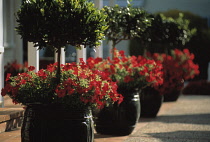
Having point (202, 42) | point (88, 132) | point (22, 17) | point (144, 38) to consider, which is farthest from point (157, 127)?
point (202, 42)

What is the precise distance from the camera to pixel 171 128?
703 cm

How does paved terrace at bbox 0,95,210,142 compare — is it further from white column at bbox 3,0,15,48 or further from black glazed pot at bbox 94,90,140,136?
white column at bbox 3,0,15,48

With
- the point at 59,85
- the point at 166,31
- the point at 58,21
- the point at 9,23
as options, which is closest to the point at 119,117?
the point at 59,85

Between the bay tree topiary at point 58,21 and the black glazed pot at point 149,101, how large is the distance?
408 centimetres

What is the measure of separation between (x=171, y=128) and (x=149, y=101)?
1.30 m

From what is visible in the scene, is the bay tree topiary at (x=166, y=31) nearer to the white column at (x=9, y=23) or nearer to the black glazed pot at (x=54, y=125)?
the white column at (x=9, y=23)

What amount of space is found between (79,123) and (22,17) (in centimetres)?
119

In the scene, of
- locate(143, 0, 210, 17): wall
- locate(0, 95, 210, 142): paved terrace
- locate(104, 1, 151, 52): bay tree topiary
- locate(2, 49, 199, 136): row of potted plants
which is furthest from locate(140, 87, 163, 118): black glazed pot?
locate(143, 0, 210, 17): wall

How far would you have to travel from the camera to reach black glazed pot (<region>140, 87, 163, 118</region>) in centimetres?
822

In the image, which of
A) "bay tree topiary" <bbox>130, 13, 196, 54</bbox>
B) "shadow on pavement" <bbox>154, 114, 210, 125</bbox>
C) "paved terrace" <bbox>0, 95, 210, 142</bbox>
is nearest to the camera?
"paved terrace" <bbox>0, 95, 210, 142</bbox>

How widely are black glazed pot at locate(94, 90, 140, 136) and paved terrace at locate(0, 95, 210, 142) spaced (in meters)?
0.11

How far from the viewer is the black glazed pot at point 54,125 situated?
13.5 feet

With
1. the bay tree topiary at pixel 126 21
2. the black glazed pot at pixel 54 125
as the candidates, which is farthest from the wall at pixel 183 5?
the black glazed pot at pixel 54 125

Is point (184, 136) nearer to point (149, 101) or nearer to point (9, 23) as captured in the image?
point (149, 101)
